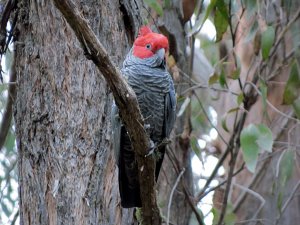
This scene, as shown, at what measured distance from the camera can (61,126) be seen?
2.66 meters

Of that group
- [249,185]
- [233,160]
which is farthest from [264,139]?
[249,185]

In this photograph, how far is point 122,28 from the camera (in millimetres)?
2898

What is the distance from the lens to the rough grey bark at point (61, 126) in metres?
2.62

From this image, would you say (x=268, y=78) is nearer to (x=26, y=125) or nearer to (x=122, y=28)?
(x=122, y=28)

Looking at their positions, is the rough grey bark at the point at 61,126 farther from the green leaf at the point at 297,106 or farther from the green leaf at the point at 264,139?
the green leaf at the point at 297,106

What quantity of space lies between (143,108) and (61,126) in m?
0.34

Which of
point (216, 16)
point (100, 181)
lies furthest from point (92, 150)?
point (216, 16)

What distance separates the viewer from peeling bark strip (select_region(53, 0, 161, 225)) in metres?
2.13

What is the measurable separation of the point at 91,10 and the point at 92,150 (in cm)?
58

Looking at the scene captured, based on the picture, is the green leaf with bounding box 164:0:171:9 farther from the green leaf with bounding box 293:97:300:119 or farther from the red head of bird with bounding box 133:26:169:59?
the red head of bird with bounding box 133:26:169:59

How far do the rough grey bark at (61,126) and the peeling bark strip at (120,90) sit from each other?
291 millimetres

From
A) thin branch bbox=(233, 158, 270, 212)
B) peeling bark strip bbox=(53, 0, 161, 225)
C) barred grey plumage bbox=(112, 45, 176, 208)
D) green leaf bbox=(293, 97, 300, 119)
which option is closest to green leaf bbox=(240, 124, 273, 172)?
green leaf bbox=(293, 97, 300, 119)

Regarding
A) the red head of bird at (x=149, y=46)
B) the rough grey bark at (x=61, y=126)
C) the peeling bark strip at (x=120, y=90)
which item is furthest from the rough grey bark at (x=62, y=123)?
the peeling bark strip at (x=120, y=90)

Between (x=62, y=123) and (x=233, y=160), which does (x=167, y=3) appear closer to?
(x=233, y=160)
